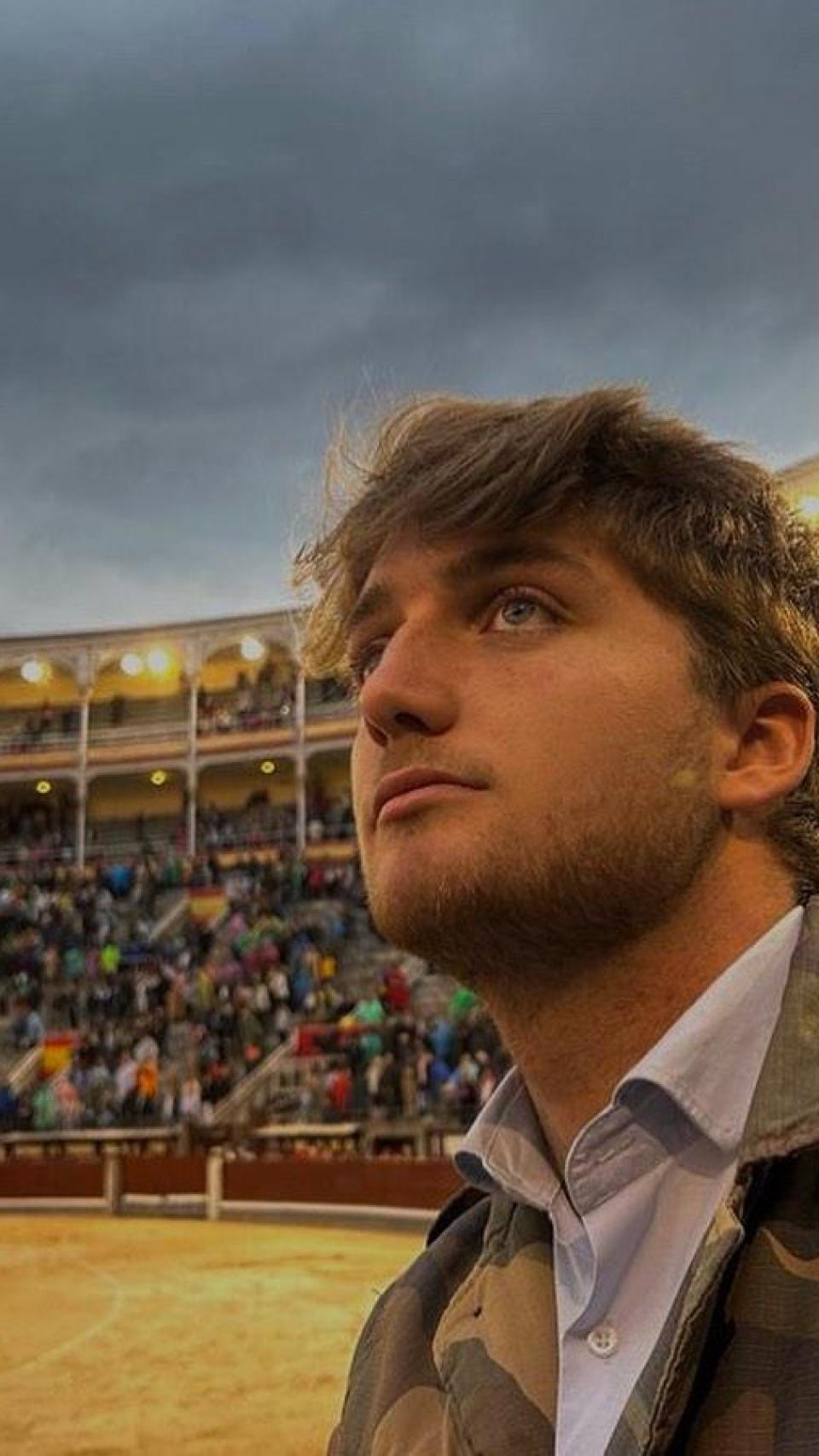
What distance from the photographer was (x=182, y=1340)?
866 cm

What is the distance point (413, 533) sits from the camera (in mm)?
1583

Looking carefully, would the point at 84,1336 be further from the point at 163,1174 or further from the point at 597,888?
the point at 163,1174

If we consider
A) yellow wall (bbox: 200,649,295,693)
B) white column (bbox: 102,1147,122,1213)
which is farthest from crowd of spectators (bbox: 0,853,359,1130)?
yellow wall (bbox: 200,649,295,693)

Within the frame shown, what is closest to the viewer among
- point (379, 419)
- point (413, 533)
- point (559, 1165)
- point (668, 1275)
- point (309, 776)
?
point (668, 1275)

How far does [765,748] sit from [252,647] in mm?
34927

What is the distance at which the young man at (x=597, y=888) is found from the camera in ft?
4.00

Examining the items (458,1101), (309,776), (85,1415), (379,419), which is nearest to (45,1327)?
(85,1415)

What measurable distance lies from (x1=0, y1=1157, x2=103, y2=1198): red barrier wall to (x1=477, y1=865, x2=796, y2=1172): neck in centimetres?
2056

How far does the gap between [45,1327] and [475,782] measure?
30.4ft

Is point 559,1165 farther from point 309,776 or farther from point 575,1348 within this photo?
point 309,776

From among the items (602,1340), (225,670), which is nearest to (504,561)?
(602,1340)

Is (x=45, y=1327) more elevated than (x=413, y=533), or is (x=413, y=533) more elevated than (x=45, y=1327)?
(x=413, y=533)

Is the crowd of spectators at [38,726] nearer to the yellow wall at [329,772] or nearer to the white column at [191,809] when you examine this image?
the white column at [191,809]

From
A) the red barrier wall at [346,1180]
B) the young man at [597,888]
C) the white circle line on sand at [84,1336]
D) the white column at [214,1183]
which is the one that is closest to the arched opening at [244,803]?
the white column at [214,1183]
